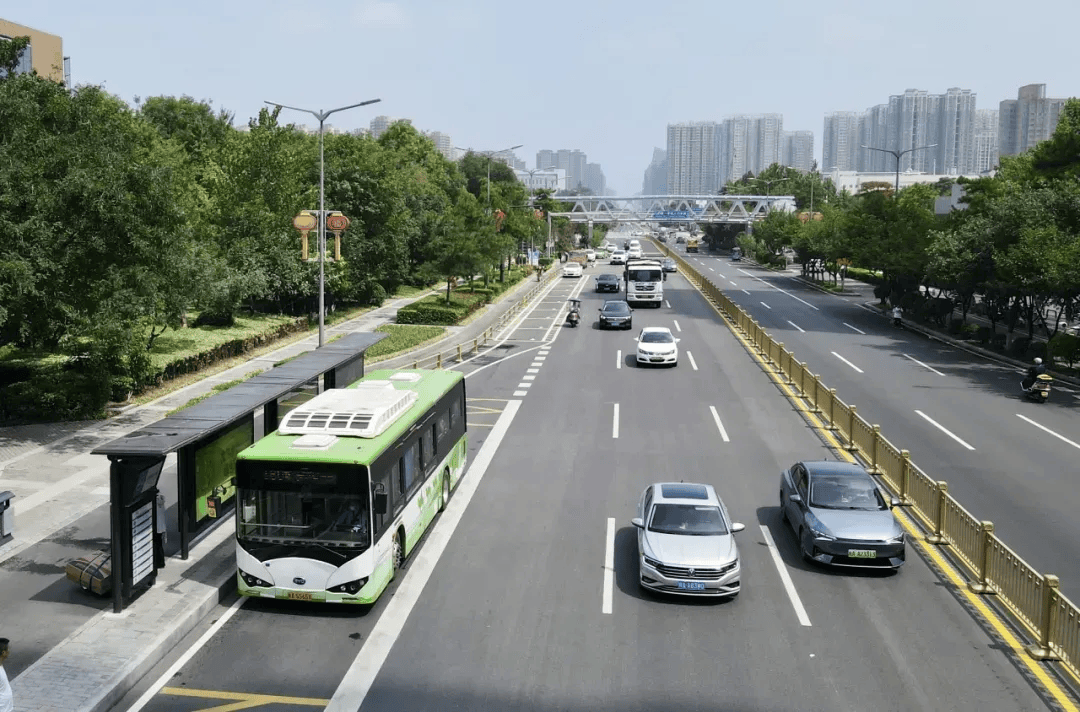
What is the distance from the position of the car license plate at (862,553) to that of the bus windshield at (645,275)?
45.5 m

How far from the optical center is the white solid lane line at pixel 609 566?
50.4 ft

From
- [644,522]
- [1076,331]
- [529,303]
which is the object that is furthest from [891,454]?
[529,303]

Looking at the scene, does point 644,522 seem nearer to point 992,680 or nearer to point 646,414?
point 992,680

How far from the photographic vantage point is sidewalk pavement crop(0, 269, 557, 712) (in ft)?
39.3

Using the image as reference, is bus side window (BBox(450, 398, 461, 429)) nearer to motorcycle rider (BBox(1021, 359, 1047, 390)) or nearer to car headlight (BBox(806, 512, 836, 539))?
car headlight (BBox(806, 512, 836, 539))

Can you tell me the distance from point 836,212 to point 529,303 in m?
30.2

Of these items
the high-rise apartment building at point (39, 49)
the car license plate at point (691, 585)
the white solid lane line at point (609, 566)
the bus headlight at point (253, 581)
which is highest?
the high-rise apartment building at point (39, 49)

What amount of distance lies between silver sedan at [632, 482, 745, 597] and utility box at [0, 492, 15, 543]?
1062 centimetres

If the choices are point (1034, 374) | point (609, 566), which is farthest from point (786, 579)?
point (1034, 374)

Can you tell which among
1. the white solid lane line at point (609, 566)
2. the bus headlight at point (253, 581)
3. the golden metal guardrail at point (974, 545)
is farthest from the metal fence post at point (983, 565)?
the bus headlight at point (253, 581)

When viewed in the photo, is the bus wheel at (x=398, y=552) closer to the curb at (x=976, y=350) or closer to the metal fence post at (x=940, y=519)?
the metal fence post at (x=940, y=519)

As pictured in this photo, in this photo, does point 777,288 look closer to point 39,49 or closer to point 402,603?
point 39,49

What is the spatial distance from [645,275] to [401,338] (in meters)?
21.9

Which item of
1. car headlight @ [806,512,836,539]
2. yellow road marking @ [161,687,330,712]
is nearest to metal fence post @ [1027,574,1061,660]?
car headlight @ [806,512,836,539]
